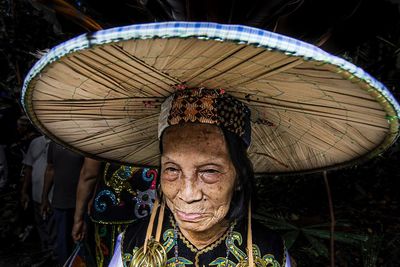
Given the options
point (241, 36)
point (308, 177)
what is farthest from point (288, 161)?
point (308, 177)

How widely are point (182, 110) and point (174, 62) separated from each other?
29 cm

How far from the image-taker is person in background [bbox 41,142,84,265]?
156 inches

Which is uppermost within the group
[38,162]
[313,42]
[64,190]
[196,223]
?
[313,42]

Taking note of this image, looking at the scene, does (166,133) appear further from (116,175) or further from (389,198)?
(389,198)

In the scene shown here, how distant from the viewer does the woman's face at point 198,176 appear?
5.08 feet

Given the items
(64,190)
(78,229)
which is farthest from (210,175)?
(64,190)

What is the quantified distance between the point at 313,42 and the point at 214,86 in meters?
0.40

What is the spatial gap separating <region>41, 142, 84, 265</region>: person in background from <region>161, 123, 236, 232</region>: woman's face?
2510mm

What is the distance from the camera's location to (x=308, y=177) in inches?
185

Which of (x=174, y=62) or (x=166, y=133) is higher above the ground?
(x=174, y=62)

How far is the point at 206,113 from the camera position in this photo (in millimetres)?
1578

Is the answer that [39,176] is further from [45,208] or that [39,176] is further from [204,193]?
[204,193]

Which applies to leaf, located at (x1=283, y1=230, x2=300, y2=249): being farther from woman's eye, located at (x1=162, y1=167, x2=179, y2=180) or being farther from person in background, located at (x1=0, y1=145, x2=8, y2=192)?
person in background, located at (x1=0, y1=145, x2=8, y2=192)

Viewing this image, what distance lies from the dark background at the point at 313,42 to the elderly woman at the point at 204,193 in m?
0.33
